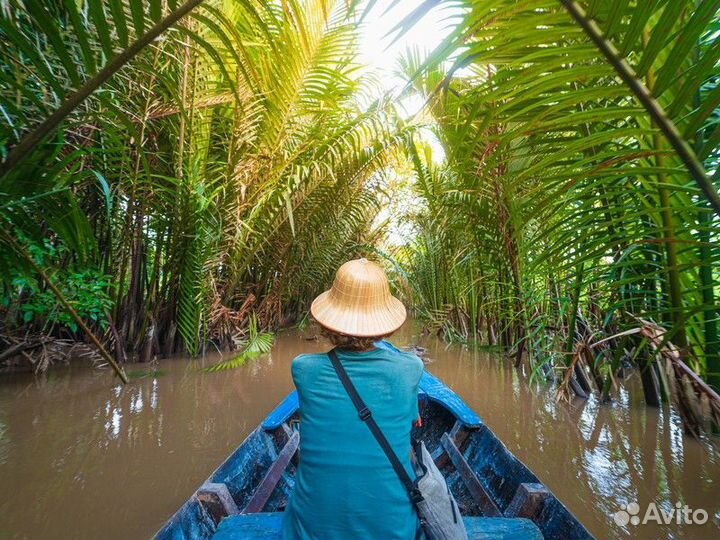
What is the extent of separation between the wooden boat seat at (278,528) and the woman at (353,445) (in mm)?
86

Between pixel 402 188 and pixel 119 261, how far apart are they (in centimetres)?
439

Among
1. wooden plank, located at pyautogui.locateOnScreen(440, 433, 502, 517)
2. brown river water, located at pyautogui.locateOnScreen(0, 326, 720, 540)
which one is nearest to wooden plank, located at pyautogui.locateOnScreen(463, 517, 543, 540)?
wooden plank, located at pyautogui.locateOnScreen(440, 433, 502, 517)

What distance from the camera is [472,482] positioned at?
167 cm

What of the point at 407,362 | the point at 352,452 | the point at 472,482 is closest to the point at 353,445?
the point at 352,452

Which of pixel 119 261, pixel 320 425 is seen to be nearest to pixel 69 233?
pixel 320 425

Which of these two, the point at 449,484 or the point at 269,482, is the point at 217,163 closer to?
the point at 269,482

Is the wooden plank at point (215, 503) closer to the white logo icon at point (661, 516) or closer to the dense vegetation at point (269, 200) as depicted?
the dense vegetation at point (269, 200)

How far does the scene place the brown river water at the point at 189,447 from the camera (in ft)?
5.35

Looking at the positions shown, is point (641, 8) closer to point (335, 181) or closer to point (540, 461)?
point (540, 461)

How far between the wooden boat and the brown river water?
0.34m

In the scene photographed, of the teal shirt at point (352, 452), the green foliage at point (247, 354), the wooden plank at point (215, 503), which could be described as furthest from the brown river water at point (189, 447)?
the teal shirt at point (352, 452)

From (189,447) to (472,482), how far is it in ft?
5.13

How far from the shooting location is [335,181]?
16.0 feet

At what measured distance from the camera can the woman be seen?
93 cm
